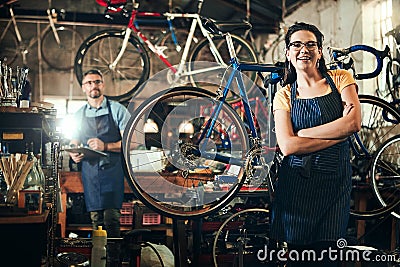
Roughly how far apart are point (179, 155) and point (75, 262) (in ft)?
3.58

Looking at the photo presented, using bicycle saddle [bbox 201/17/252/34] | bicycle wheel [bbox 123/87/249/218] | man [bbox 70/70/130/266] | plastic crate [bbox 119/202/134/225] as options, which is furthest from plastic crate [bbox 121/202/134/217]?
bicycle saddle [bbox 201/17/252/34]

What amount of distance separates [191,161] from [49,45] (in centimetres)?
566

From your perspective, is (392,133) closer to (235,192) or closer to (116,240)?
(235,192)

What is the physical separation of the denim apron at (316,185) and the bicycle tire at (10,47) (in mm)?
5418

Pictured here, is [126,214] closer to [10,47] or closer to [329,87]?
[329,87]

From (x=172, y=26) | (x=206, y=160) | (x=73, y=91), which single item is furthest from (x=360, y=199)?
(x=73, y=91)

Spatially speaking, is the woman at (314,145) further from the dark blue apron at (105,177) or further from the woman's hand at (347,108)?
the dark blue apron at (105,177)

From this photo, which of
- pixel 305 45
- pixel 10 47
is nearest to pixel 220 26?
pixel 305 45

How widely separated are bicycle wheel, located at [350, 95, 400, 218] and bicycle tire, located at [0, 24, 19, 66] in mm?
5111

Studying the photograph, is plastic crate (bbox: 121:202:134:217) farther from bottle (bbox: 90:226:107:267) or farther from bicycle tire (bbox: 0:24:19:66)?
bicycle tire (bbox: 0:24:19:66)

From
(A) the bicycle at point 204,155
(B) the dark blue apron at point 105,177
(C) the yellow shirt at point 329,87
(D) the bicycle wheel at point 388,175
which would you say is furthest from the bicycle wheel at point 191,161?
(D) the bicycle wheel at point 388,175

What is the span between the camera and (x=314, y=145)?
3.92 meters

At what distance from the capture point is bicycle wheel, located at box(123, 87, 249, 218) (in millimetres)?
4129

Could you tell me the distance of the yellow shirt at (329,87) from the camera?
13.0 ft
